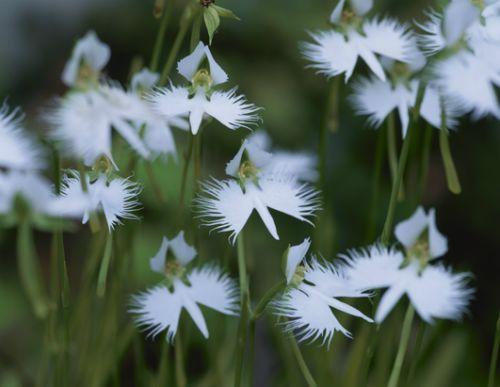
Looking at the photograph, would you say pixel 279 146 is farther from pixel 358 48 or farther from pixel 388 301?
pixel 388 301

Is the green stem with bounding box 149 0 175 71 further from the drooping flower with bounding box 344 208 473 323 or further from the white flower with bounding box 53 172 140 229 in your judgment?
the drooping flower with bounding box 344 208 473 323

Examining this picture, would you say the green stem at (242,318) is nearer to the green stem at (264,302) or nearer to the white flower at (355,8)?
the green stem at (264,302)

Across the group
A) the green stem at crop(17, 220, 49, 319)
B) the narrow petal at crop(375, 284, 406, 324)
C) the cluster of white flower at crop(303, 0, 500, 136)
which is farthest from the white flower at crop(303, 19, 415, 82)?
the green stem at crop(17, 220, 49, 319)

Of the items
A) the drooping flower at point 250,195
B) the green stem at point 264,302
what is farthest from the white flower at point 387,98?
the green stem at point 264,302

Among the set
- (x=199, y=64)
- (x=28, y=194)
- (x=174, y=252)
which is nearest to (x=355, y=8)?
(x=199, y=64)

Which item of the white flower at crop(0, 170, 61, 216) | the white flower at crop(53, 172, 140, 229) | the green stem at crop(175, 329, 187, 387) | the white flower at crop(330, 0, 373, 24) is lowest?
the green stem at crop(175, 329, 187, 387)

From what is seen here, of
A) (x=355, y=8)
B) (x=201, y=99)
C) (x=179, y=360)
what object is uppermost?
(x=355, y=8)
